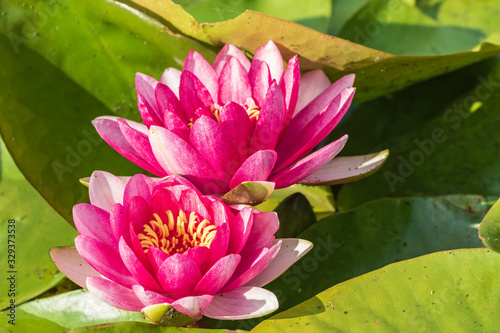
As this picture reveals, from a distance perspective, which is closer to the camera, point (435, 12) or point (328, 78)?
point (328, 78)

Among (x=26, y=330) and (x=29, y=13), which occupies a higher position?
(x=29, y=13)

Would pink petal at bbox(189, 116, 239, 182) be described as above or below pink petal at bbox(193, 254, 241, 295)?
above

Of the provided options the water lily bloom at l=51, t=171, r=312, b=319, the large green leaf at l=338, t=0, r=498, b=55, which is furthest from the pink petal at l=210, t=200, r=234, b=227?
the large green leaf at l=338, t=0, r=498, b=55

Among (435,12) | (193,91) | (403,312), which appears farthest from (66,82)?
(435,12)

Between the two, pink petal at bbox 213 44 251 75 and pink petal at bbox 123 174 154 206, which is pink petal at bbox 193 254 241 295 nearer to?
pink petal at bbox 123 174 154 206

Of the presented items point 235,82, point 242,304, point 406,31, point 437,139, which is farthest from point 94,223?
point 406,31

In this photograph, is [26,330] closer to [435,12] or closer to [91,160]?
[91,160]
